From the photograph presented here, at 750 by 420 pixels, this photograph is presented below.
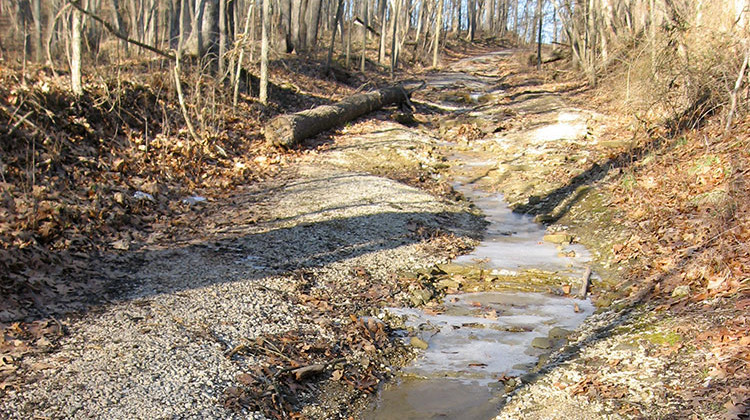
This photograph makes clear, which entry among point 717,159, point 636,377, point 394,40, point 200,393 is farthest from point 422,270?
point 394,40

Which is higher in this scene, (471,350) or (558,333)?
(558,333)

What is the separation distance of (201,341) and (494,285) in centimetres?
380

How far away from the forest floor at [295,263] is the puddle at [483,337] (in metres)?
0.23

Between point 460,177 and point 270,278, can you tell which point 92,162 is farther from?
point 460,177

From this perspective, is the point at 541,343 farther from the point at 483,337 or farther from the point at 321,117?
the point at 321,117

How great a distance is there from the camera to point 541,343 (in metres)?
5.37

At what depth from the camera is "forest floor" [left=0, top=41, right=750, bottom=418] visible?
13.3 ft

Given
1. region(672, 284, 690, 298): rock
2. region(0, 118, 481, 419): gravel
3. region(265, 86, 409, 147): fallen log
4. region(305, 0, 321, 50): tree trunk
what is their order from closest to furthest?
region(0, 118, 481, 419): gravel
region(672, 284, 690, 298): rock
region(265, 86, 409, 147): fallen log
region(305, 0, 321, 50): tree trunk

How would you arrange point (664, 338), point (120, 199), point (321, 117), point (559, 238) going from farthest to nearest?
point (321, 117) → point (559, 238) → point (120, 199) → point (664, 338)

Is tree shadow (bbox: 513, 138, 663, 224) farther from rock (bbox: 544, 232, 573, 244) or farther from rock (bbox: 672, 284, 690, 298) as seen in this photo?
rock (bbox: 672, 284, 690, 298)

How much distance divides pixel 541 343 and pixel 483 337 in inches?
22.7

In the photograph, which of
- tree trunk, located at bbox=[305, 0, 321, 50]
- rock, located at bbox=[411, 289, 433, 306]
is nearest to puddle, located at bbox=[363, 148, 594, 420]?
rock, located at bbox=[411, 289, 433, 306]

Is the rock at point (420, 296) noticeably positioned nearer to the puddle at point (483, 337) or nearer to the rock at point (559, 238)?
the puddle at point (483, 337)

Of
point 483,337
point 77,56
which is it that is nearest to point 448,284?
point 483,337
